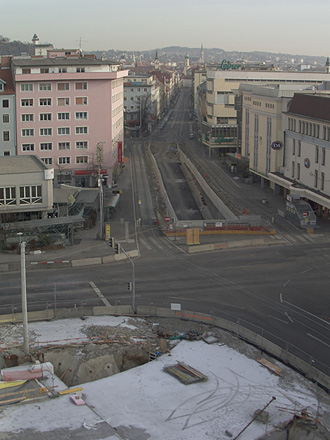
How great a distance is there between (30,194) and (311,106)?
2999cm

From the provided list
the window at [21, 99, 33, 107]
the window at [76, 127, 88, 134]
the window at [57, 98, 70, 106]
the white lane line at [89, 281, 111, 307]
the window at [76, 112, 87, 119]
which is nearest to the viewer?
the white lane line at [89, 281, 111, 307]

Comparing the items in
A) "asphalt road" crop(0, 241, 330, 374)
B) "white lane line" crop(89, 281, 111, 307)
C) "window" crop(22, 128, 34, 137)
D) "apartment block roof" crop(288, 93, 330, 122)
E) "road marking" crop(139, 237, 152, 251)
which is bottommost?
"white lane line" crop(89, 281, 111, 307)

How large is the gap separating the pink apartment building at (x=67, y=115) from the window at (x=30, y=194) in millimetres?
22303

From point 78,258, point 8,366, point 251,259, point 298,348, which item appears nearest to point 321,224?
point 251,259

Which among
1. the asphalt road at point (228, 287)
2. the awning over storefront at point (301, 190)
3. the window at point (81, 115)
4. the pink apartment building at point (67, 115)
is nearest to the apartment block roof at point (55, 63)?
the pink apartment building at point (67, 115)

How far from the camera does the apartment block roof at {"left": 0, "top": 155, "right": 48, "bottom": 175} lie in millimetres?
56778

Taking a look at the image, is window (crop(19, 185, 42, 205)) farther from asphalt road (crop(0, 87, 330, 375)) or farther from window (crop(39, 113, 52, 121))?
window (crop(39, 113, 52, 121))

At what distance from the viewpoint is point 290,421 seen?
24.4 meters

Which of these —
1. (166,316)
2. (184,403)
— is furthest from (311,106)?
(184,403)

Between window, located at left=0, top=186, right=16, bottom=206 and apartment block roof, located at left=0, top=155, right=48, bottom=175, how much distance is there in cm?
149

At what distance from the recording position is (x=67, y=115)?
266 ft

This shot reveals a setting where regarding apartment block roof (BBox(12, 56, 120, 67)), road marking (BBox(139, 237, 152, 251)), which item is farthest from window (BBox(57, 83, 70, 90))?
road marking (BBox(139, 237, 152, 251))

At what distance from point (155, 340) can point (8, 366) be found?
7368mm

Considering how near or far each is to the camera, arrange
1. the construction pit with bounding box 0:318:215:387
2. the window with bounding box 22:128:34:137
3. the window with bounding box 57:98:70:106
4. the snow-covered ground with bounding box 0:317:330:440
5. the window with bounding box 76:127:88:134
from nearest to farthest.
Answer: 1. the snow-covered ground with bounding box 0:317:330:440
2. the construction pit with bounding box 0:318:215:387
3. the window with bounding box 22:128:34:137
4. the window with bounding box 57:98:70:106
5. the window with bounding box 76:127:88:134
